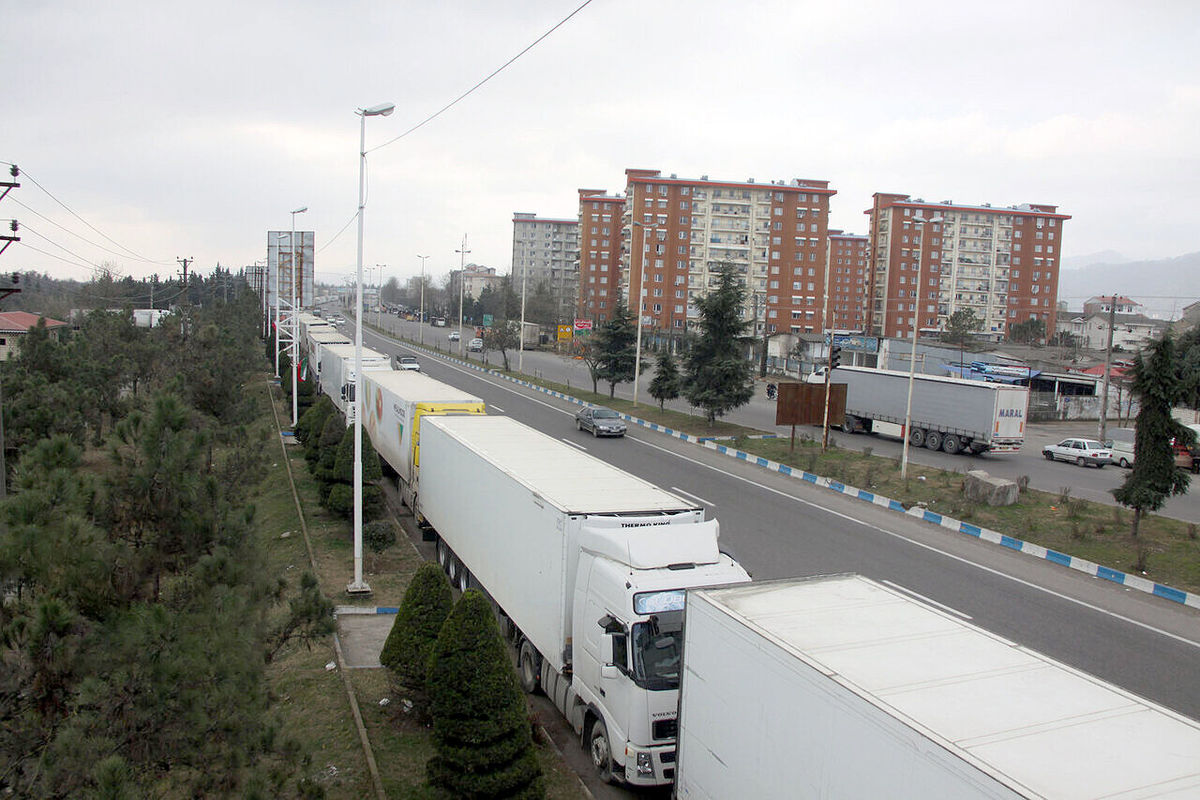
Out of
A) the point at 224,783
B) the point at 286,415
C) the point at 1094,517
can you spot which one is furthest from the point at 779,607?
the point at 286,415

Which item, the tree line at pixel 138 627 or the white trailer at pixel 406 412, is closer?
the tree line at pixel 138 627

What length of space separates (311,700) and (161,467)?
471 cm

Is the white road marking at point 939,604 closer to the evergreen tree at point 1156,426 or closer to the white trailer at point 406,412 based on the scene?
the evergreen tree at point 1156,426

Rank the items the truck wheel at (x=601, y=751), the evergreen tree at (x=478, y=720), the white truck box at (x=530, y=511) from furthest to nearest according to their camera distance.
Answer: the white truck box at (x=530, y=511), the truck wheel at (x=601, y=751), the evergreen tree at (x=478, y=720)

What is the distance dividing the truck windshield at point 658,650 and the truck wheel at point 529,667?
2970mm

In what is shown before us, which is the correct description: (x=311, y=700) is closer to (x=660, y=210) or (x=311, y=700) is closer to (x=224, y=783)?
(x=224, y=783)

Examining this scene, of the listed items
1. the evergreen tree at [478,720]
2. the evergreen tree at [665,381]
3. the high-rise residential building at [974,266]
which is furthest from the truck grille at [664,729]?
the high-rise residential building at [974,266]

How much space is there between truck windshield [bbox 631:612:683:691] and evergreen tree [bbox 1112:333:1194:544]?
47.2ft

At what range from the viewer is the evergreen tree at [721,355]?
110ft

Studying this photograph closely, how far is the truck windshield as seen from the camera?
7707 mm

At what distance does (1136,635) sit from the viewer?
13.3 metres

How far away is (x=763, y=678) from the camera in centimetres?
573

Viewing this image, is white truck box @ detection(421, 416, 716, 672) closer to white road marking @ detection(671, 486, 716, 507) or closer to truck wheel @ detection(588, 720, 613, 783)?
truck wheel @ detection(588, 720, 613, 783)

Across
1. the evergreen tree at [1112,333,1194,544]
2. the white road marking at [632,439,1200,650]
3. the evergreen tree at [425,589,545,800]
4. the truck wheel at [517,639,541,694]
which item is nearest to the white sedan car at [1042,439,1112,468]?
the evergreen tree at [1112,333,1194,544]
